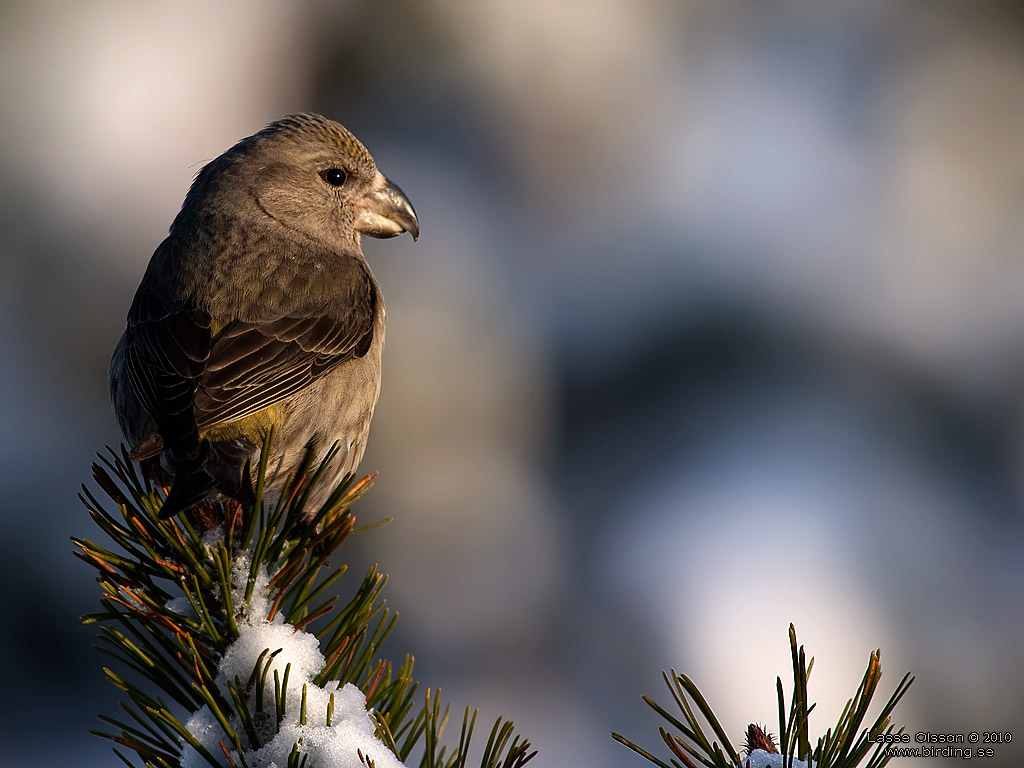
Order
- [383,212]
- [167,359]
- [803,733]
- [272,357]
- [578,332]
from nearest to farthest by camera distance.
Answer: [803,733], [167,359], [272,357], [383,212], [578,332]

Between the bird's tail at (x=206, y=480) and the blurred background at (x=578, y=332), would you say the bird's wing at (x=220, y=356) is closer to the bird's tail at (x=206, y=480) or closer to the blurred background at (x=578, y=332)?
the bird's tail at (x=206, y=480)

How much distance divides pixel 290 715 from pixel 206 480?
663 mm

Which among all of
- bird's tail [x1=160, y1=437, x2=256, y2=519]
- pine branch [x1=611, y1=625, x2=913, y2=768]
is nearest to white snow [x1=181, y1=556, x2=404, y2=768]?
bird's tail [x1=160, y1=437, x2=256, y2=519]

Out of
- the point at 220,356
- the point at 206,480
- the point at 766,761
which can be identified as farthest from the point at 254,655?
the point at 220,356

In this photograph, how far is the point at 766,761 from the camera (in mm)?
1516

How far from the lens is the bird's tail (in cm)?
195

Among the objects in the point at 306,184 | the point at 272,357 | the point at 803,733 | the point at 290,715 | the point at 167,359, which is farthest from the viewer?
the point at 306,184

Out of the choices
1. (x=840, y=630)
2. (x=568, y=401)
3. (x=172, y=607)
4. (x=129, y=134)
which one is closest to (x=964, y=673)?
(x=840, y=630)

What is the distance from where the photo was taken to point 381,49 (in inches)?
304

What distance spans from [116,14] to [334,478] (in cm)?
542

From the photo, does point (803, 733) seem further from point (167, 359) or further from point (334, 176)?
point (334, 176)

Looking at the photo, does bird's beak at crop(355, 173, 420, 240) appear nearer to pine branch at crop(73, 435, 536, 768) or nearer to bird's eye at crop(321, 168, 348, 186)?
bird's eye at crop(321, 168, 348, 186)

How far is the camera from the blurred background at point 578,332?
6250mm

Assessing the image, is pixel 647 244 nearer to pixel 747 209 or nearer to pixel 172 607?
pixel 747 209
